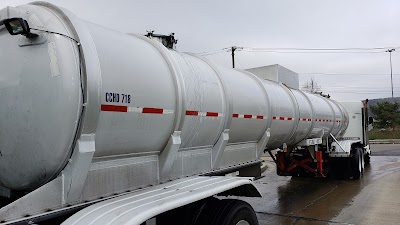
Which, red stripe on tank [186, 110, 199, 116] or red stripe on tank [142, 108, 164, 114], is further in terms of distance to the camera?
red stripe on tank [186, 110, 199, 116]

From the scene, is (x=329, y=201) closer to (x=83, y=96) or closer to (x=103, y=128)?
(x=103, y=128)

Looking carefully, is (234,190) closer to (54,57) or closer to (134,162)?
(134,162)

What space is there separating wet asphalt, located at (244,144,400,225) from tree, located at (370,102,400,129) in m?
41.6

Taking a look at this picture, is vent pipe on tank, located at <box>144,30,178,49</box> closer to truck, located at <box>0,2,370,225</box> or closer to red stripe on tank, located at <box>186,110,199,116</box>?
truck, located at <box>0,2,370,225</box>

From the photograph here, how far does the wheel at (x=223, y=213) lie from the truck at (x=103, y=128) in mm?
10

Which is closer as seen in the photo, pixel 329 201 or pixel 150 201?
pixel 150 201

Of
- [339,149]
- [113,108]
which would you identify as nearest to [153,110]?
[113,108]

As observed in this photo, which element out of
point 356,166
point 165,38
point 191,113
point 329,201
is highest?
point 165,38

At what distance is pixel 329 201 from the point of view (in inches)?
342

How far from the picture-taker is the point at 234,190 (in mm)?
4086

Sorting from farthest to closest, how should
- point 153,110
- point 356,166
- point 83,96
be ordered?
1. point 356,166
2. point 153,110
3. point 83,96

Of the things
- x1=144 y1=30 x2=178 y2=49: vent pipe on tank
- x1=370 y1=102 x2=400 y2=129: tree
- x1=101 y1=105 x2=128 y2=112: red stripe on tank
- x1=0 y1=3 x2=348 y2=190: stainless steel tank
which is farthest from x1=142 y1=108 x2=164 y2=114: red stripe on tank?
x1=370 y1=102 x2=400 y2=129: tree

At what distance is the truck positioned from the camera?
252 centimetres

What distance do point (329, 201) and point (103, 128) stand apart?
23.8 ft
